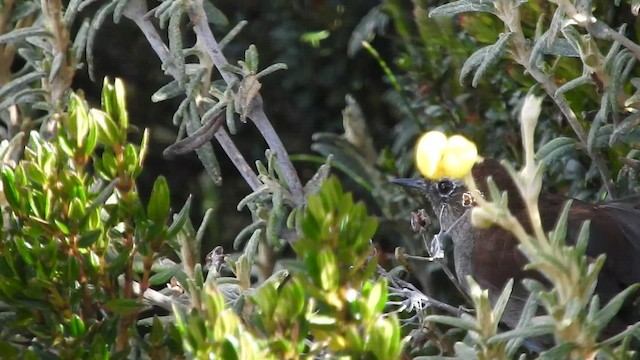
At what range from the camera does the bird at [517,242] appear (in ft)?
8.15

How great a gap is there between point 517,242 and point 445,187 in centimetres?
65

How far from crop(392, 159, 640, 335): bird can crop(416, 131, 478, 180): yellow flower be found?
83 cm

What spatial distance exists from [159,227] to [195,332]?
46 cm

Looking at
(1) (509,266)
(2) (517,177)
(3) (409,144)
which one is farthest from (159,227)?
(3) (409,144)

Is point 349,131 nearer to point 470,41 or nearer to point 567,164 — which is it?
point 470,41

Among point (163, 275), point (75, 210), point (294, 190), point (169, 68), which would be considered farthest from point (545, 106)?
point (75, 210)

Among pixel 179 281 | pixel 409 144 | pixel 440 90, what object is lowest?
pixel 409 144

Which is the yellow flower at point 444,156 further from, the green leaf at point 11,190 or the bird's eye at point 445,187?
the bird's eye at point 445,187

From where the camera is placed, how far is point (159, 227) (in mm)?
1779

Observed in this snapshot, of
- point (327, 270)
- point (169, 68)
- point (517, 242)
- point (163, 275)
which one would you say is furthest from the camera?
point (517, 242)

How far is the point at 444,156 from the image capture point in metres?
1.42

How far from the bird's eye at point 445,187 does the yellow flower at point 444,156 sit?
186cm

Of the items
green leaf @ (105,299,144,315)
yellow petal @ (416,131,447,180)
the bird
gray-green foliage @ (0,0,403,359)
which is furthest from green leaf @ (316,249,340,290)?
the bird

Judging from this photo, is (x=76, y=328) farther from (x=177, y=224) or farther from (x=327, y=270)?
(x=327, y=270)
